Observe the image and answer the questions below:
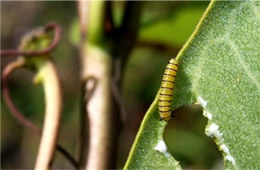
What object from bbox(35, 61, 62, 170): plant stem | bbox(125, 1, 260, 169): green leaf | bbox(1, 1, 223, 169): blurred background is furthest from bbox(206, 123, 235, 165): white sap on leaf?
bbox(1, 1, 223, 169): blurred background

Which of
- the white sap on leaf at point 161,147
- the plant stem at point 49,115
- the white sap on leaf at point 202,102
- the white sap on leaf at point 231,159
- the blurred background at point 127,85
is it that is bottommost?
the blurred background at point 127,85

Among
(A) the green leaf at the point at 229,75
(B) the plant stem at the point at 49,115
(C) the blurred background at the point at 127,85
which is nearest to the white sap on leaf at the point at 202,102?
(A) the green leaf at the point at 229,75

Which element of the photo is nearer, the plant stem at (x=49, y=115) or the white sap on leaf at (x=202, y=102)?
the white sap on leaf at (x=202, y=102)

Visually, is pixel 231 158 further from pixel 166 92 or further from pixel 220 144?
pixel 166 92

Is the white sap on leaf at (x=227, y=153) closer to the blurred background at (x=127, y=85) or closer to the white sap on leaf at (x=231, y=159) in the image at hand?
the white sap on leaf at (x=231, y=159)

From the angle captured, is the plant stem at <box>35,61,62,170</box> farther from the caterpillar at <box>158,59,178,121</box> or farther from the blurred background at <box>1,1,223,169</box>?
the caterpillar at <box>158,59,178,121</box>

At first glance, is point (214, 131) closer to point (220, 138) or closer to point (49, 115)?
point (220, 138)

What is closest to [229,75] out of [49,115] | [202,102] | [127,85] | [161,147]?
[202,102]
